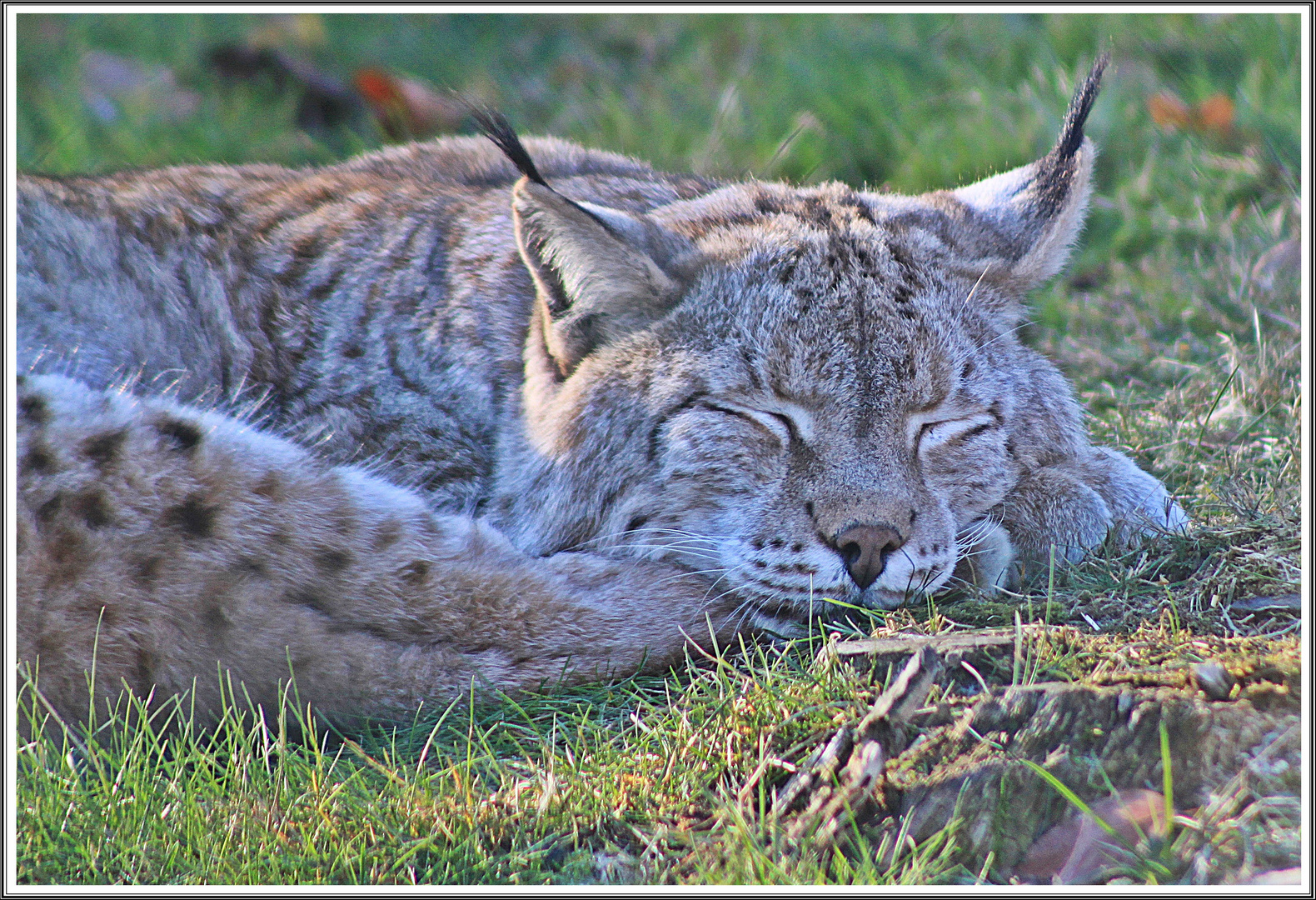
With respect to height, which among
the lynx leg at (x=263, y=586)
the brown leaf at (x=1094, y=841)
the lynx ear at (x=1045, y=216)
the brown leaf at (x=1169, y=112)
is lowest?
the lynx leg at (x=263, y=586)

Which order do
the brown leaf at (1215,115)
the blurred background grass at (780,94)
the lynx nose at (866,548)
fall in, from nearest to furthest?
the lynx nose at (866,548) < the blurred background grass at (780,94) < the brown leaf at (1215,115)

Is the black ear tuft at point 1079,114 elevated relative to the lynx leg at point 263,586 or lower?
elevated

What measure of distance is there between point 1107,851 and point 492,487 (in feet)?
6.57

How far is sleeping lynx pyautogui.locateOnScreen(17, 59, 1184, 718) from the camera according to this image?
2.77m

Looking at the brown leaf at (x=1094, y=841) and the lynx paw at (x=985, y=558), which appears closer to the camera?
the brown leaf at (x=1094, y=841)

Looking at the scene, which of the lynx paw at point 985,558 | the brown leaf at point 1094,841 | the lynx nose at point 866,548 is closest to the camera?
the brown leaf at point 1094,841

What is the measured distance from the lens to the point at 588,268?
3211 mm

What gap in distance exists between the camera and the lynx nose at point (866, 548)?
285cm

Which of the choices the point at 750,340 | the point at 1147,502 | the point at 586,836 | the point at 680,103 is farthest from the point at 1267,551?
the point at 680,103

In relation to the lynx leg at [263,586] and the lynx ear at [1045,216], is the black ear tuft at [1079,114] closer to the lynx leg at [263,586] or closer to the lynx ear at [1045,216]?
the lynx ear at [1045,216]

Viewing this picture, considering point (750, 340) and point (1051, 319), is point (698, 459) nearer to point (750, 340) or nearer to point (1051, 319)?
point (750, 340)

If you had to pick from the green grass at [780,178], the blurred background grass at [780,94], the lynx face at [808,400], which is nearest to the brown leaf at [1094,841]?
the green grass at [780,178]

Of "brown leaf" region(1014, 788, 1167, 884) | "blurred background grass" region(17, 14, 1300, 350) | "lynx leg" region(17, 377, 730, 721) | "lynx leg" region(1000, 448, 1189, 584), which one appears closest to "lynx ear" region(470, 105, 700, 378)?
"lynx leg" region(17, 377, 730, 721)

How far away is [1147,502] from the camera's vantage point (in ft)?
10.4
